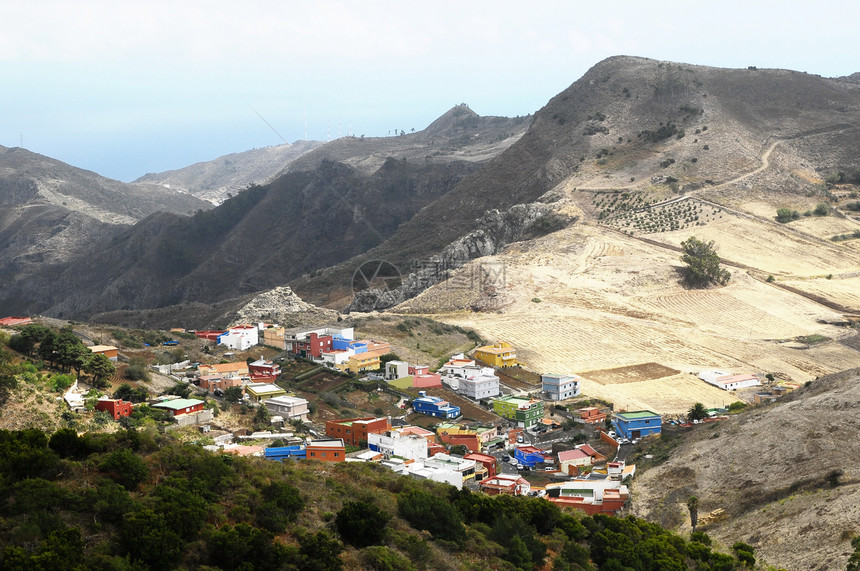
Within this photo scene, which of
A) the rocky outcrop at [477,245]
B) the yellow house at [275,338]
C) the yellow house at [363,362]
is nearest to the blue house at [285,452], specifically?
the yellow house at [363,362]

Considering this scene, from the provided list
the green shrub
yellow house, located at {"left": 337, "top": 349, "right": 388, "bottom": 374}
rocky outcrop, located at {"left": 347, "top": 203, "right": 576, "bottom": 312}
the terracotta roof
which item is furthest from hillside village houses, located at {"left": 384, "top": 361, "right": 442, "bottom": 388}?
the green shrub

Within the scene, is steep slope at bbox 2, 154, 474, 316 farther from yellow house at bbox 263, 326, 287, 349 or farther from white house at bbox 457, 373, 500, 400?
white house at bbox 457, 373, 500, 400

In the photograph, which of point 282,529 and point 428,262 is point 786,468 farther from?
point 428,262

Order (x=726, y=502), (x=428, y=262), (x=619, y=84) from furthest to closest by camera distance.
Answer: (x=619, y=84), (x=428, y=262), (x=726, y=502)

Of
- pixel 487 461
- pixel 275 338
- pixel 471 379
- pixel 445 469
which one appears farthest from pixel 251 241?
pixel 445 469

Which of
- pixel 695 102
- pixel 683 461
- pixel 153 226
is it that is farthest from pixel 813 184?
pixel 153 226
